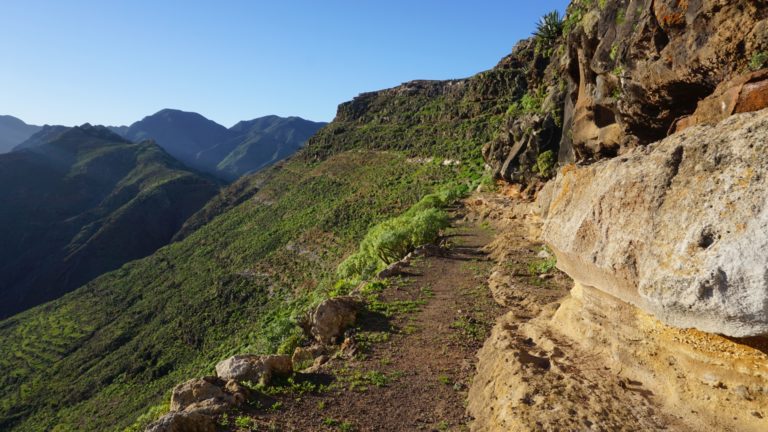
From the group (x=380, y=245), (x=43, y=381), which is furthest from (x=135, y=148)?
(x=380, y=245)

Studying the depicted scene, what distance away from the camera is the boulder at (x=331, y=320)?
34.9 feet

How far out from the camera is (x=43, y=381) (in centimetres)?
3816

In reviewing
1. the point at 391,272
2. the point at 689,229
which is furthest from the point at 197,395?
the point at 391,272

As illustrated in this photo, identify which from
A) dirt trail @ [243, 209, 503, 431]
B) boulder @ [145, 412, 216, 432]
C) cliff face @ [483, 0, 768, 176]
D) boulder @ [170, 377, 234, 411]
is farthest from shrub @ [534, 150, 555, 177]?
boulder @ [145, 412, 216, 432]

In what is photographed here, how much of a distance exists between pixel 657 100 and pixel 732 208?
21.9ft

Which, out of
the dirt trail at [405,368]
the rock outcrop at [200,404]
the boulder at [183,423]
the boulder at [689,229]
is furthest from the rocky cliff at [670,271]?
the boulder at [183,423]

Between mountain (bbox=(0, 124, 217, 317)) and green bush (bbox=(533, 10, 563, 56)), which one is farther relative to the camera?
mountain (bbox=(0, 124, 217, 317))

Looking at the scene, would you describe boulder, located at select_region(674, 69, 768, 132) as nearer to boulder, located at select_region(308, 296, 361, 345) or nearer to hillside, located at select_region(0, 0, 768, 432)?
hillside, located at select_region(0, 0, 768, 432)

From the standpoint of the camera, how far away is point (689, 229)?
448cm

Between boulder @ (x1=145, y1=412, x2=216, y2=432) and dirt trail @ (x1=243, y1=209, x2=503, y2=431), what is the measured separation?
2.52 feet

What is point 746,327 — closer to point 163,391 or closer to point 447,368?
point 447,368

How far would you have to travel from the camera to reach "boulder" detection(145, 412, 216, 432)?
5992mm

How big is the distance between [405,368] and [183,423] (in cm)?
428

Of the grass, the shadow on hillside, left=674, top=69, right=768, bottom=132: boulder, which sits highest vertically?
left=674, top=69, right=768, bottom=132: boulder
